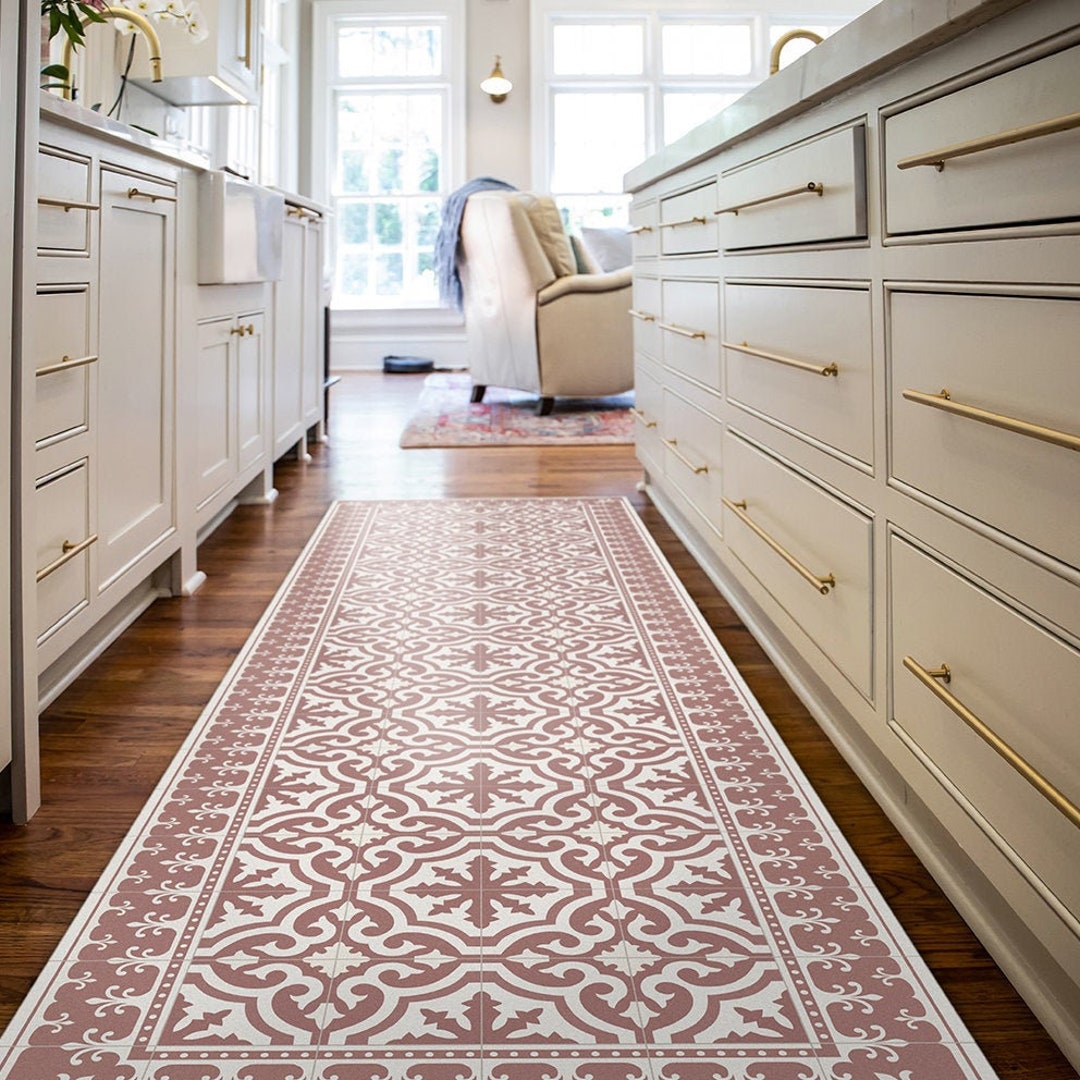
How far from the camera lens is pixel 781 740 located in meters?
1.74

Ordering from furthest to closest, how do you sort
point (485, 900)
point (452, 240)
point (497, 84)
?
1. point (497, 84)
2. point (452, 240)
3. point (485, 900)

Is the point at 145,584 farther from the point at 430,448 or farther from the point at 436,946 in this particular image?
the point at 430,448

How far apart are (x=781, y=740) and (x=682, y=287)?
1.38 meters

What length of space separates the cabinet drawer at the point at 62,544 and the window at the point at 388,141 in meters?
6.88

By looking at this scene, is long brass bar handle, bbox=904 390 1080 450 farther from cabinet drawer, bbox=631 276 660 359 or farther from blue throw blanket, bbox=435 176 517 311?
blue throw blanket, bbox=435 176 517 311

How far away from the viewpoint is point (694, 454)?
2729 mm

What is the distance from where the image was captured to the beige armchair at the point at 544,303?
18.1 feet

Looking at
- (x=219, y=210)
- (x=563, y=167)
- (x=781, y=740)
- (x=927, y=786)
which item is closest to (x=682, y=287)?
(x=219, y=210)

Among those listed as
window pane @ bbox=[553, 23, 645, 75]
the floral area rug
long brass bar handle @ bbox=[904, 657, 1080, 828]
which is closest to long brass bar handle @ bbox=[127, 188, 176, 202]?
long brass bar handle @ bbox=[904, 657, 1080, 828]

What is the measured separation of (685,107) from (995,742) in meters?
8.11

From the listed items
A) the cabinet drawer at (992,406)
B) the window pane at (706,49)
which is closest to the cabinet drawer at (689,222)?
the cabinet drawer at (992,406)

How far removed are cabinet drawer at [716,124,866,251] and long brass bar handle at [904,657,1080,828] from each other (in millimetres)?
552

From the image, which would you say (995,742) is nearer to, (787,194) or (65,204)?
(787,194)

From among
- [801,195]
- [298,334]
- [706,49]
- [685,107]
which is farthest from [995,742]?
[706,49]
